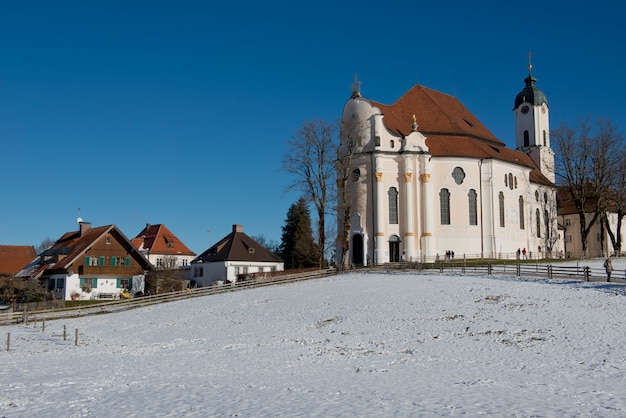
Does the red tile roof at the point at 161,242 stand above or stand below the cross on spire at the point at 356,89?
below

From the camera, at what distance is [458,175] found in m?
55.5

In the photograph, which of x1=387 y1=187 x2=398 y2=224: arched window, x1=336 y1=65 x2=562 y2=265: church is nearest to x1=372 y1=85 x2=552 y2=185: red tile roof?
x1=336 y1=65 x2=562 y2=265: church

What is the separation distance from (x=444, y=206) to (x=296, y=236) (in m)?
23.6

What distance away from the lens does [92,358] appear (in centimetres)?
2305

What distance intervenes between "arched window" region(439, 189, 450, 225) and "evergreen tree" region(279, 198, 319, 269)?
19.1 metres

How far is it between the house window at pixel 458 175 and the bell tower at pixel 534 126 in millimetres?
19747

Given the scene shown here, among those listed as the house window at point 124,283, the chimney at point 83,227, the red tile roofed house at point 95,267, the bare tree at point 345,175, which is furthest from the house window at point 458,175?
the chimney at point 83,227

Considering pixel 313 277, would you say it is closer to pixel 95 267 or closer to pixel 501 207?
pixel 95 267

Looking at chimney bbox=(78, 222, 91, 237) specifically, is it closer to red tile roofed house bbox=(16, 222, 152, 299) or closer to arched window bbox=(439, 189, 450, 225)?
red tile roofed house bbox=(16, 222, 152, 299)

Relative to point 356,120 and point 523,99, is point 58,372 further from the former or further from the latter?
point 523,99

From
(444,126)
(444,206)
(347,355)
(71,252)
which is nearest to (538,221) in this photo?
(444,206)

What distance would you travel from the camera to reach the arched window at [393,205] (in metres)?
53.6

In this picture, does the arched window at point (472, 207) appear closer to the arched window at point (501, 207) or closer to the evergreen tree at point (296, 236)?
the arched window at point (501, 207)

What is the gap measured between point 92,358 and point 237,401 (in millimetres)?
10643
